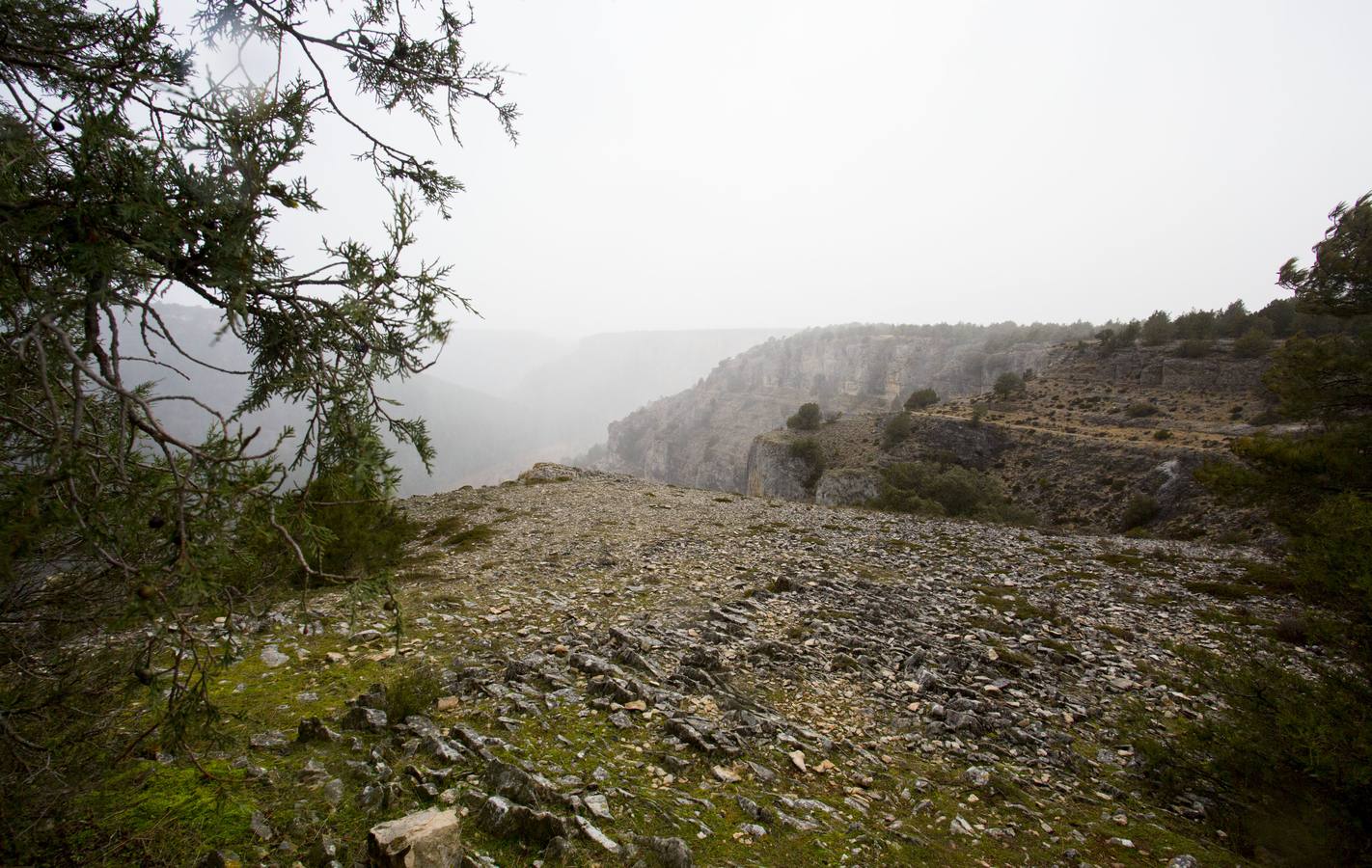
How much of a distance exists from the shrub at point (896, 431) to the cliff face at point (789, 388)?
2915 cm

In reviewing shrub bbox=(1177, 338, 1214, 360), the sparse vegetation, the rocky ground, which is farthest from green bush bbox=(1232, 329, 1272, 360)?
the rocky ground

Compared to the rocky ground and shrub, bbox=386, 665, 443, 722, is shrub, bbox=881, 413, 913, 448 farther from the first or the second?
shrub, bbox=386, 665, 443, 722

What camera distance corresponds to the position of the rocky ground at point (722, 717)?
341 centimetres

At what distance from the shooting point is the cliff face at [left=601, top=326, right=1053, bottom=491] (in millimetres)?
82062

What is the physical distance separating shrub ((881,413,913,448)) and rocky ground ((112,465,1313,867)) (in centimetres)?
3083

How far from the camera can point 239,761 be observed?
348 cm

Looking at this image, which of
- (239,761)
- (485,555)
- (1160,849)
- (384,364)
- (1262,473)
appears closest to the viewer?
(384,364)

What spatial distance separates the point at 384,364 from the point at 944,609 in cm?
1049

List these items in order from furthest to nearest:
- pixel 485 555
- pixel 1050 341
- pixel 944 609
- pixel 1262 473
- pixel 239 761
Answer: pixel 1050 341 → pixel 485 555 → pixel 944 609 → pixel 1262 473 → pixel 239 761

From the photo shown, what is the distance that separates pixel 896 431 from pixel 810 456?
24.5ft

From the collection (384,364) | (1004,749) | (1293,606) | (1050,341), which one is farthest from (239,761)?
(1050,341)

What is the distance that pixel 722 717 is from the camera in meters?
5.39

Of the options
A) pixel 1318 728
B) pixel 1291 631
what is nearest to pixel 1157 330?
pixel 1291 631

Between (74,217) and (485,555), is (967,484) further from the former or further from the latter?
(74,217)
